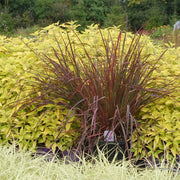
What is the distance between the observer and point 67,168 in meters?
1.96

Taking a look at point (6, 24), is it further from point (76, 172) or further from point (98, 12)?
point (76, 172)

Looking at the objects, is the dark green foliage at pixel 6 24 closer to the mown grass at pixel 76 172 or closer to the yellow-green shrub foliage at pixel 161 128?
the yellow-green shrub foliage at pixel 161 128

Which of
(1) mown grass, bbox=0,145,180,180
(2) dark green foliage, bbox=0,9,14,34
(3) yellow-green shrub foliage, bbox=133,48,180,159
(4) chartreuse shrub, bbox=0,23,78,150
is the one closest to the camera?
(1) mown grass, bbox=0,145,180,180

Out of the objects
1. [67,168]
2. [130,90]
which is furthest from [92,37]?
[67,168]

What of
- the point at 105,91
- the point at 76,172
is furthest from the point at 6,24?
the point at 76,172

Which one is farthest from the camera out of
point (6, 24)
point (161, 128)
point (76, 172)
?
point (6, 24)

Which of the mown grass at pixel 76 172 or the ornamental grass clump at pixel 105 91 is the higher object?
the ornamental grass clump at pixel 105 91

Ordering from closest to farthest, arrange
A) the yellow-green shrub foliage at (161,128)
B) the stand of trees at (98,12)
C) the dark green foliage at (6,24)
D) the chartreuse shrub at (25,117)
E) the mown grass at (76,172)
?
the mown grass at (76,172), the yellow-green shrub foliage at (161,128), the chartreuse shrub at (25,117), the dark green foliage at (6,24), the stand of trees at (98,12)

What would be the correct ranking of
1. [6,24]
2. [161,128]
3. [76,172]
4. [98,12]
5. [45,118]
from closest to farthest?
[76,172], [161,128], [45,118], [6,24], [98,12]

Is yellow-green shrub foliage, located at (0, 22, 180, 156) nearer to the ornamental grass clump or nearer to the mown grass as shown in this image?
the ornamental grass clump

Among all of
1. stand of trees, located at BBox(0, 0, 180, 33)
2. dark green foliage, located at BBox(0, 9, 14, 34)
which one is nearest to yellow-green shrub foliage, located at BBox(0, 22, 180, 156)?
dark green foliage, located at BBox(0, 9, 14, 34)

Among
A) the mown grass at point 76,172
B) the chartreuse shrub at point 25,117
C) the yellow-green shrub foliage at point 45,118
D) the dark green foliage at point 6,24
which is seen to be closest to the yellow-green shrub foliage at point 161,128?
the yellow-green shrub foliage at point 45,118

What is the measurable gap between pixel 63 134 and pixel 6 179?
779mm

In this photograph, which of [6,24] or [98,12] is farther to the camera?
[98,12]
